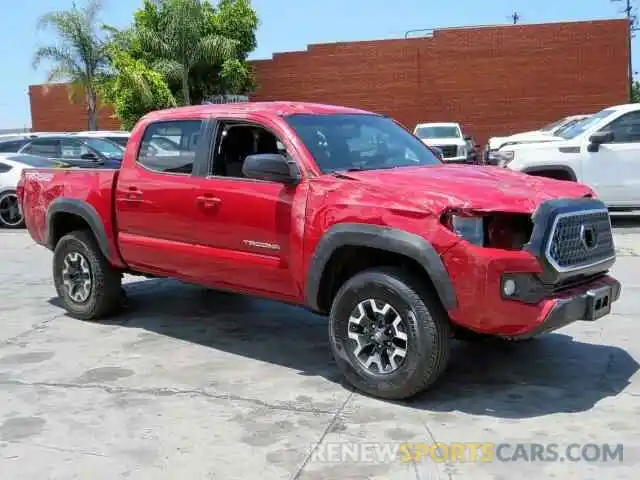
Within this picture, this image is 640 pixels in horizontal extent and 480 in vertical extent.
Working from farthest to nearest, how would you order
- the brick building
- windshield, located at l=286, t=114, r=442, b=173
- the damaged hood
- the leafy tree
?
the leafy tree → the brick building → windshield, located at l=286, t=114, r=442, b=173 → the damaged hood

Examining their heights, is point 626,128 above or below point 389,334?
above

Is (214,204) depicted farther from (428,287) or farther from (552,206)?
(552,206)

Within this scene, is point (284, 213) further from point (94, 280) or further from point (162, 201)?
point (94, 280)

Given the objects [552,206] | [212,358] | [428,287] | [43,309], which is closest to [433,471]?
[428,287]

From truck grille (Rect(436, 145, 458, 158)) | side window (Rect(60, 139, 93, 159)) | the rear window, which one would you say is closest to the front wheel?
the rear window

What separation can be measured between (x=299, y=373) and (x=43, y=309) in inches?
136

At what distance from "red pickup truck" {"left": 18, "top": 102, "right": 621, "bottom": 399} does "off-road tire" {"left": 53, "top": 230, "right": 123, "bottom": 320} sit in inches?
1.1

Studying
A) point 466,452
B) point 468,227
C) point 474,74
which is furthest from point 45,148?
point 474,74

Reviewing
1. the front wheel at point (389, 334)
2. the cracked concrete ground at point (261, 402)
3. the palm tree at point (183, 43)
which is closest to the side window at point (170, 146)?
the cracked concrete ground at point (261, 402)

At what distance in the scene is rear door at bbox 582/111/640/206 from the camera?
12438 millimetres

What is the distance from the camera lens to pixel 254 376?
5.53m

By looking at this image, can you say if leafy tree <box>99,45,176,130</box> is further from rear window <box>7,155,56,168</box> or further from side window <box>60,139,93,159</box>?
rear window <box>7,155,56,168</box>

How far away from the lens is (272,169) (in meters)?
5.27

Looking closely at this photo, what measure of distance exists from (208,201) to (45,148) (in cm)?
1334
